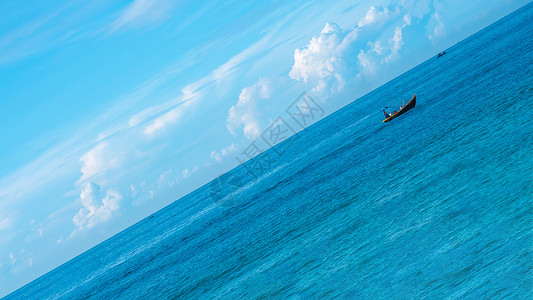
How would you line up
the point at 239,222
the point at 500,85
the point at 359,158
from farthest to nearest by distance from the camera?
the point at 239,222 < the point at 359,158 < the point at 500,85

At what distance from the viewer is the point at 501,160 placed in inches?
1240

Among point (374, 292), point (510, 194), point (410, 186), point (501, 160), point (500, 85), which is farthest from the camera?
point (500, 85)

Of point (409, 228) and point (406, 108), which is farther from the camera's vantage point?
point (406, 108)

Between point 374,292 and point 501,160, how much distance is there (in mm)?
17923

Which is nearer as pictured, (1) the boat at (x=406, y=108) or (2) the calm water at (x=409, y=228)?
(2) the calm water at (x=409, y=228)

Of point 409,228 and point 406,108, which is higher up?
point 406,108

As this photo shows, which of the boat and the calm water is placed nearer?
the calm water

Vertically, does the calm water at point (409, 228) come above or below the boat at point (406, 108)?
below

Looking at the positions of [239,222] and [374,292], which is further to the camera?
[239,222]

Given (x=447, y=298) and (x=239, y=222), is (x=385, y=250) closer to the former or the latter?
(x=447, y=298)

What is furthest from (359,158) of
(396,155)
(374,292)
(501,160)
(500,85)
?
(374,292)

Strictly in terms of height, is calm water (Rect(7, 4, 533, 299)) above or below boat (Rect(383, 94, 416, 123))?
below

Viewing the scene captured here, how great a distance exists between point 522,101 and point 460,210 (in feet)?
91.9

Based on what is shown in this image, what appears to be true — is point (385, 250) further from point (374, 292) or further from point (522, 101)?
point (522, 101)
